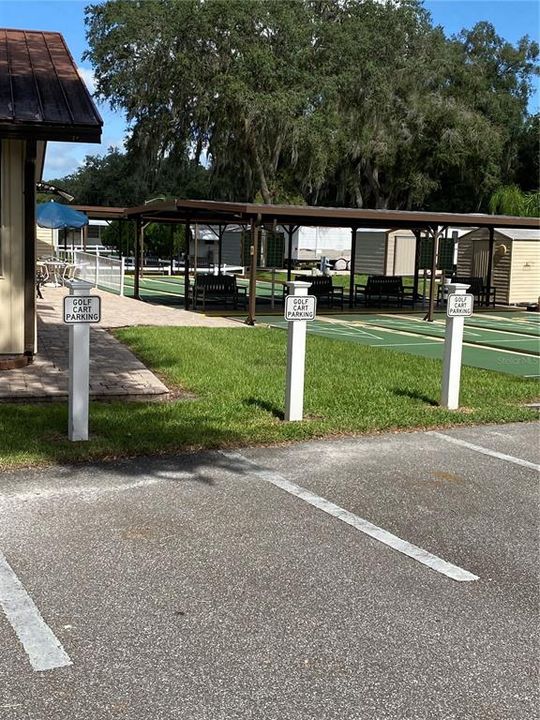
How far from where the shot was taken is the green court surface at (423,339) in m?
12.5

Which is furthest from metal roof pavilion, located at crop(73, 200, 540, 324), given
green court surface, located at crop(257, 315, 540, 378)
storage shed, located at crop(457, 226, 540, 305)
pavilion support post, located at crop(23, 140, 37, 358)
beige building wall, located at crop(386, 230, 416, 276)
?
beige building wall, located at crop(386, 230, 416, 276)

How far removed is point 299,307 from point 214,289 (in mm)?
13572

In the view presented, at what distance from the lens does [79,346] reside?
6.55m

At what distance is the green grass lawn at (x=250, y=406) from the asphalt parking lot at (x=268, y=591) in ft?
1.72

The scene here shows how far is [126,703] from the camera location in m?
2.93

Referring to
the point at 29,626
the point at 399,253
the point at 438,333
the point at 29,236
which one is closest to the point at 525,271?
the point at 438,333

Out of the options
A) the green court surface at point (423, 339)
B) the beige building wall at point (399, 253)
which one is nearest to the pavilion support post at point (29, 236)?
the green court surface at point (423, 339)

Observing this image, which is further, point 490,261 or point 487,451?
point 490,261

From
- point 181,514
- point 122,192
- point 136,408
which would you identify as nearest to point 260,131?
point 122,192

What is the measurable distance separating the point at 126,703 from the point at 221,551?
150cm

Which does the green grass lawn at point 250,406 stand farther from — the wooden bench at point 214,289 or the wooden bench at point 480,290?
the wooden bench at point 480,290

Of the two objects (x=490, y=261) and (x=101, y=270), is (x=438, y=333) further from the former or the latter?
(x=101, y=270)

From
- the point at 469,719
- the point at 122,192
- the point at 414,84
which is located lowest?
the point at 469,719

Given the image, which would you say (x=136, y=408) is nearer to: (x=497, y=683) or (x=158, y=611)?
(x=158, y=611)
